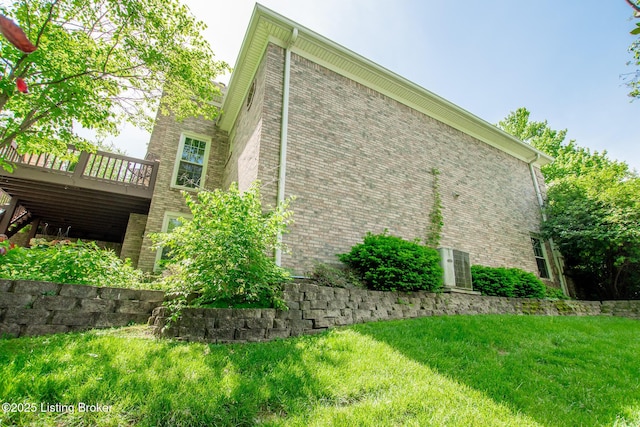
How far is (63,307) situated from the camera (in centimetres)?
337

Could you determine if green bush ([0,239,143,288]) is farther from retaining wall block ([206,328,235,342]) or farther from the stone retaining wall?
retaining wall block ([206,328,235,342])

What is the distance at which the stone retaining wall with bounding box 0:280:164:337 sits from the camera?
10.3 feet

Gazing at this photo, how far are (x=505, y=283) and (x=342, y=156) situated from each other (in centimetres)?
540

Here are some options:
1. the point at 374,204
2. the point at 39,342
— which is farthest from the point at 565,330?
the point at 39,342

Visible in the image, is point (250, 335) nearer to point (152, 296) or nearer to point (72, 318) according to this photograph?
point (152, 296)

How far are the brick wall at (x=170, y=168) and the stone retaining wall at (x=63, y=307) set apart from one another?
12.7ft

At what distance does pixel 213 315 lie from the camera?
3354 mm

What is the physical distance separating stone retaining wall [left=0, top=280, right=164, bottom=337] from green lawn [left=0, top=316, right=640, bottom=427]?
1.10ft

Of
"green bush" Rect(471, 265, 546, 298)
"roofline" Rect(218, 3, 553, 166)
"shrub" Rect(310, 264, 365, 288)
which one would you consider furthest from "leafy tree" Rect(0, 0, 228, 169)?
"green bush" Rect(471, 265, 546, 298)

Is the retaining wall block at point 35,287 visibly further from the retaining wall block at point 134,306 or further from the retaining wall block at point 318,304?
the retaining wall block at point 318,304

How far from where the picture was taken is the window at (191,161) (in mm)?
8680

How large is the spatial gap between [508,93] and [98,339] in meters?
11.4

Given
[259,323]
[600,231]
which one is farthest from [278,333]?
[600,231]

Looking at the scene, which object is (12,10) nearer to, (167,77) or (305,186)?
(167,77)
